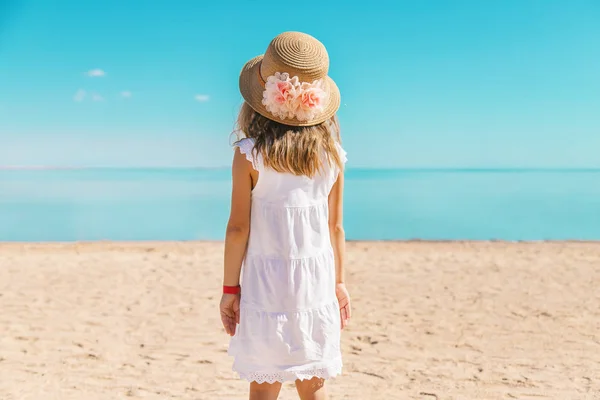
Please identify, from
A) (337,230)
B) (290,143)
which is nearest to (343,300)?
(337,230)

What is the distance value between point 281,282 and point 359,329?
3.39m

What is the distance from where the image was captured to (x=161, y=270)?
8195 millimetres

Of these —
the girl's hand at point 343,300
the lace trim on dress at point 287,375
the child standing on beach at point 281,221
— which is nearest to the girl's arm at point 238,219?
the child standing on beach at point 281,221

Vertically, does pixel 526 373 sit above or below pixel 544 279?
below

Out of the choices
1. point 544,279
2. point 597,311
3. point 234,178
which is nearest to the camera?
point 234,178

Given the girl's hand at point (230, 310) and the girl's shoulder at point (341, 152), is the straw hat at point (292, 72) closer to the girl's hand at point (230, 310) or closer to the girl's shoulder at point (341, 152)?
the girl's shoulder at point (341, 152)

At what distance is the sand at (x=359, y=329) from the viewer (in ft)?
12.4

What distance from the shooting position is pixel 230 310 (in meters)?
2.02

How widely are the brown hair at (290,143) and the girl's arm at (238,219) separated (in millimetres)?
83

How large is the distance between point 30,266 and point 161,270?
2041mm

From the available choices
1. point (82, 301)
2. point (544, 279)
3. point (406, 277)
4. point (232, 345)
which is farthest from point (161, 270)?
point (232, 345)

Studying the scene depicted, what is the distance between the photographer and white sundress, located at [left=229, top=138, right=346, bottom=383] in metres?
1.98

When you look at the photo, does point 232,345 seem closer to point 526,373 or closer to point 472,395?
point 472,395

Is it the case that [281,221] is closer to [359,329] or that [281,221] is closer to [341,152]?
[341,152]
